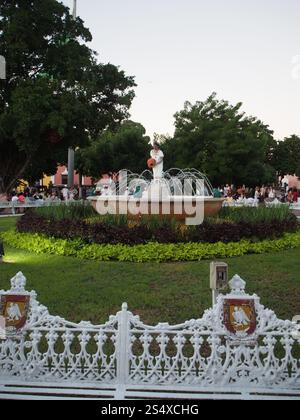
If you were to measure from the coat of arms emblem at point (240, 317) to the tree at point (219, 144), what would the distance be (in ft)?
114

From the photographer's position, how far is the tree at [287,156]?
58094 mm

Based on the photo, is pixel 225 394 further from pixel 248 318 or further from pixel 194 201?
pixel 194 201

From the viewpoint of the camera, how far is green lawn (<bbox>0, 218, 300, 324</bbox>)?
277 inches

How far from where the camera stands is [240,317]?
4266 millimetres

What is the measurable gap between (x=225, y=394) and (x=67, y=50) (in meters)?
23.7

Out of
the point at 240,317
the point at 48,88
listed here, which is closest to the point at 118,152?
the point at 48,88

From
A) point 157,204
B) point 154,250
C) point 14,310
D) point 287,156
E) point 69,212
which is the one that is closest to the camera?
point 14,310

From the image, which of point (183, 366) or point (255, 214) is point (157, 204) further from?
point (183, 366)

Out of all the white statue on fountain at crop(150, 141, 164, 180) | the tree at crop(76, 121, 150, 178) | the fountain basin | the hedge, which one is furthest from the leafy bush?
the tree at crop(76, 121, 150, 178)

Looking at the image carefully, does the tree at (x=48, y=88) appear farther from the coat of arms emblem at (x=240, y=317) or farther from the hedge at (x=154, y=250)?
the coat of arms emblem at (x=240, y=317)

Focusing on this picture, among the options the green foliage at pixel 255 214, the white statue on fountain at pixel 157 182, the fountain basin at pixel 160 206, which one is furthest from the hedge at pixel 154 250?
the white statue on fountain at pixel 157 182

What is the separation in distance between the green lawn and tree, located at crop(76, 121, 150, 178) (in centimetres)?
3406

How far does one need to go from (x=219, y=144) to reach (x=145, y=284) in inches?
1223
